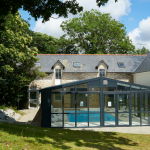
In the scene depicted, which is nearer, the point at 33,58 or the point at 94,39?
the point at 33,58

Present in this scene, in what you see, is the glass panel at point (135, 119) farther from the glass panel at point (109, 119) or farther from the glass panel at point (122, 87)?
the glass panel at point (122, 87)

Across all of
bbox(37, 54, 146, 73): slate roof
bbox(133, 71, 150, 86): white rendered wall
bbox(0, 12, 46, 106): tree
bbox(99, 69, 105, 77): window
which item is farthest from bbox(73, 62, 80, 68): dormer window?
bbox(133, 71, 150, 86): white rendered wall

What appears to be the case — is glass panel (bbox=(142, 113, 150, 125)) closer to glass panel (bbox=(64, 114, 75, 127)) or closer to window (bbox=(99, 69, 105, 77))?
glass panel (bbox=(64, 114, 75, 127))

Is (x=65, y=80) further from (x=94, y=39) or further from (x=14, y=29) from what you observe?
(x=94, y=39)

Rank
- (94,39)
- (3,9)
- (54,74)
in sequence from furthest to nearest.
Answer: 1. (94,39)
2. (54,74)
3. (3,9)

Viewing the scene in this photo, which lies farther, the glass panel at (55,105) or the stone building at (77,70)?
the stone building at (77,70)

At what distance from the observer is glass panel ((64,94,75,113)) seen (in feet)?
41.2

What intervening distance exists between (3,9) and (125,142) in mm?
8267

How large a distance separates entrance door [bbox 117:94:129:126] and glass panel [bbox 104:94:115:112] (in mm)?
446

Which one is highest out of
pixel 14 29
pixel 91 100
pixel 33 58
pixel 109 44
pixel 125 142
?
pixel 109 44

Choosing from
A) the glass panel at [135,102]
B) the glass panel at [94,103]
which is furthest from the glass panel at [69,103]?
the glass panel at [135,102]

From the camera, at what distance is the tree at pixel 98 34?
35219mm

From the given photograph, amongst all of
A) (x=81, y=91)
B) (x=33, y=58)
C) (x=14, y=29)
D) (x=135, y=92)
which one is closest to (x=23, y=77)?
(x=33, y=58)

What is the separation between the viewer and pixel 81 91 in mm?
12875
